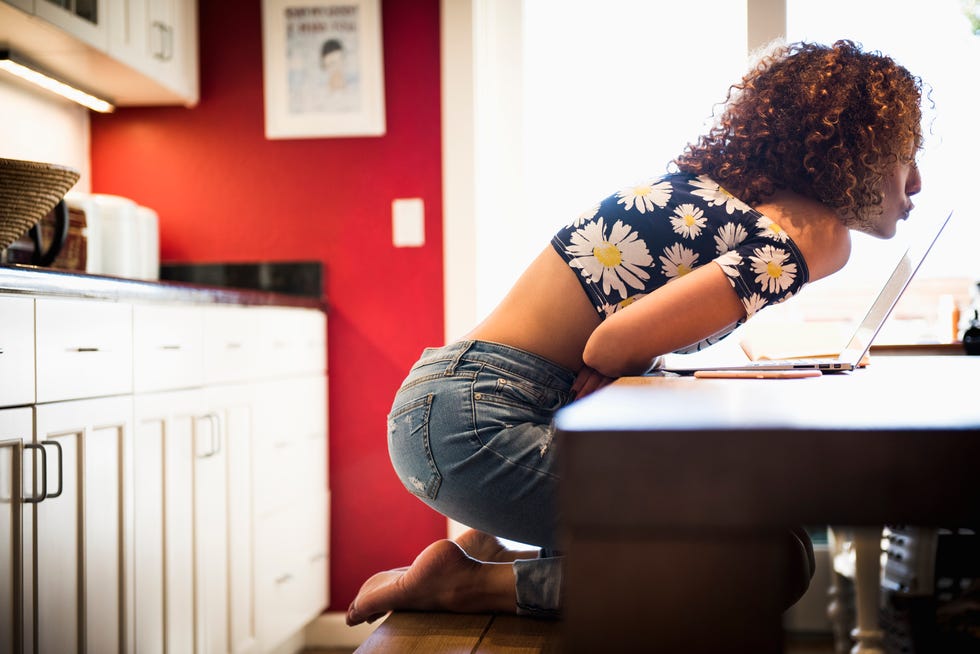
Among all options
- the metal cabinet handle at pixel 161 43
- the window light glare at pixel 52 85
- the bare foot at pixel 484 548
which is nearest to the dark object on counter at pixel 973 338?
the bare foot at pixel 484 548

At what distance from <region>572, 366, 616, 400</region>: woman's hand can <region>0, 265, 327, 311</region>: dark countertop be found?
938 millimetres

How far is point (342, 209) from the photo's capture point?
303 centimetres

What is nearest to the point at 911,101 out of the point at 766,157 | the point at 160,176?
the point at 766,157

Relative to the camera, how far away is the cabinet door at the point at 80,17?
7.30ft

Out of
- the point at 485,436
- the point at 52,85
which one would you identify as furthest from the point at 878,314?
the point at 52,85

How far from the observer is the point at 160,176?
10.2 ft

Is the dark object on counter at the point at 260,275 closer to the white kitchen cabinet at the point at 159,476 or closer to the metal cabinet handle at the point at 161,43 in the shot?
the white kitchen cabinet at the point at 159,476

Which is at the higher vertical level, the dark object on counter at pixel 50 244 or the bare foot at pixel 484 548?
the dark object on counter at pixel 50 244

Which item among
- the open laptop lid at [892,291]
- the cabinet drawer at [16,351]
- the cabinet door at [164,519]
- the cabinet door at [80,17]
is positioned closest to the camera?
the open laptop lid at [892,291]

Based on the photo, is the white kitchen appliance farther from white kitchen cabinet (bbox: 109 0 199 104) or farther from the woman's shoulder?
the woman's shoulder

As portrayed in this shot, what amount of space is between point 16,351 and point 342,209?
1617mm

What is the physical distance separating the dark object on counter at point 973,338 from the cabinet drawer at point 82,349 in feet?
5.85

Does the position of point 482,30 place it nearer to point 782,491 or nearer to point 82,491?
point 82,491

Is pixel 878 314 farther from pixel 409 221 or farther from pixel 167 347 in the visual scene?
pixel 409 221
